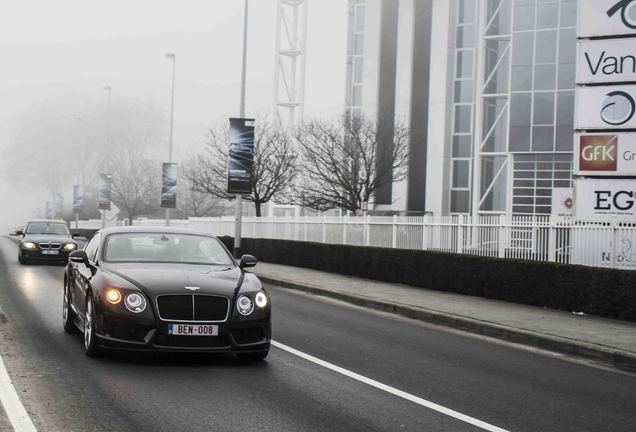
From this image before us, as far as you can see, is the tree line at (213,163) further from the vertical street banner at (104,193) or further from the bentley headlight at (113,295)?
the bentley headlight at (113,295)

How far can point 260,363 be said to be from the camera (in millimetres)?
9352

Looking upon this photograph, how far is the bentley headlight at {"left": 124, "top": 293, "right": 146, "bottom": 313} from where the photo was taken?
28.5 ft

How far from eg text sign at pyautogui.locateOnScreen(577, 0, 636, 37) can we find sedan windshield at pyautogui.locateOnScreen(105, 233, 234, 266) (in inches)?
450

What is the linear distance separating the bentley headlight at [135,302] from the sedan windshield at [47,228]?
2042 cm

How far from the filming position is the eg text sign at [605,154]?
18250 millimetres

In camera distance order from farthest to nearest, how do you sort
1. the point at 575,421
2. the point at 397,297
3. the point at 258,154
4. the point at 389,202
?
the point at 389,202, the point at 258,154, the point at 397,297, the point at 575,421

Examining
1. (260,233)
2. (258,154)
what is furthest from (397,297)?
(258,154)

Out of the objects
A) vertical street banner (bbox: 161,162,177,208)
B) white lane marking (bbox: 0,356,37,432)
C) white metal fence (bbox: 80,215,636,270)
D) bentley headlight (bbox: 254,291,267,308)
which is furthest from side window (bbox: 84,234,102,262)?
vertical street banner (bbox: 161,162,177,208)

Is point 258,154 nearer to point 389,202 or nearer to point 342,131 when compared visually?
point 342,131

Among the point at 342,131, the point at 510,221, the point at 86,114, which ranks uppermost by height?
the point at 86,114

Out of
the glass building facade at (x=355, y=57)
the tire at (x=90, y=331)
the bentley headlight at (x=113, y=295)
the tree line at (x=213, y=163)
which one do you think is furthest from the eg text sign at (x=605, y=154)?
the glass building facade at (x=355, y=57)

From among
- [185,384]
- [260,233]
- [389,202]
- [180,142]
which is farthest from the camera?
[180,142]

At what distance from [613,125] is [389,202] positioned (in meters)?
38.8

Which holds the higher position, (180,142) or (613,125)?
(180,142)
